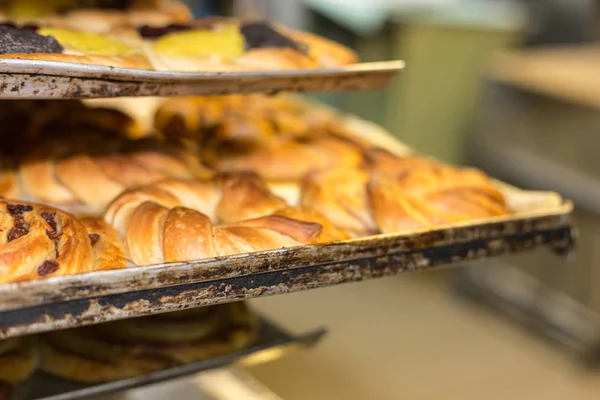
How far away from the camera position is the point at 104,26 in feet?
5.04

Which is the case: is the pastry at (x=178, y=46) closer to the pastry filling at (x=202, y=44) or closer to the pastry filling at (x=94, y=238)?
the pastry filling at (x=202, y=44)

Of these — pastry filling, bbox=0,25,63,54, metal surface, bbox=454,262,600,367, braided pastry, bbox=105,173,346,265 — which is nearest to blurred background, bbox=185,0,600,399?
metal surface, bbox=454,262,600,367

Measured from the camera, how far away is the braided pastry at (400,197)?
1258 mm

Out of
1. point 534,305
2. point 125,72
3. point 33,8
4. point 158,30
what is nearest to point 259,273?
point 125,72

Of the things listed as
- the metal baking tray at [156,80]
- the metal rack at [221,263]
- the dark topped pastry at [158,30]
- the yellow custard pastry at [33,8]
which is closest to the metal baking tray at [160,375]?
the metal rack at [221,263]

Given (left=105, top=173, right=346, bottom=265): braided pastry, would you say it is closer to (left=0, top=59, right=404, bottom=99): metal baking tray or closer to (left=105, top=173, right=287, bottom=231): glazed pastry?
(left=105, top=173, right=287, bottom=231): glazed pastry

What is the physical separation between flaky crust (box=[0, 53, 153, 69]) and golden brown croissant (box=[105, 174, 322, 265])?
0.68ft

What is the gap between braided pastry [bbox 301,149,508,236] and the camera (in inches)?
49.5

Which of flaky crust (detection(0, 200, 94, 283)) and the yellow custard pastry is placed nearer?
flaky crust (detection(0, 200, 94, 283))

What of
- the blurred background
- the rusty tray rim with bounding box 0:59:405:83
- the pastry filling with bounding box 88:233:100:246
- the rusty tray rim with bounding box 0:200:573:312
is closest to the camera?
the rusty tray rim with bounding box 0:200:573:312

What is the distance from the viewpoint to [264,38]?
1317 millimetres

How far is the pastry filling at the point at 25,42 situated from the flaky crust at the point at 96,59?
0.8 inches

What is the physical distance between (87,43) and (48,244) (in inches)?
14.6

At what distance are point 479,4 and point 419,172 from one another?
356cm
